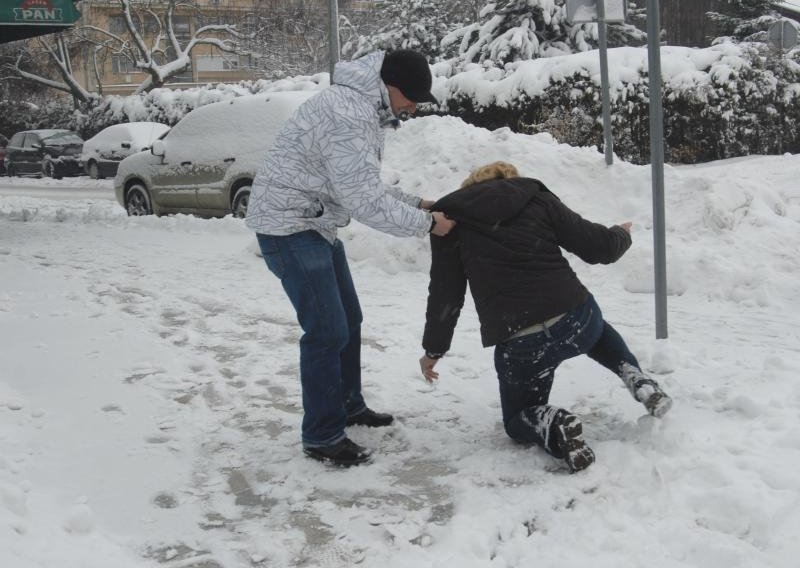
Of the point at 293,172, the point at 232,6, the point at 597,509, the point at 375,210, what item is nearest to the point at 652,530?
the point at 597,509

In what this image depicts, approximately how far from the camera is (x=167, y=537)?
3143 millimetres

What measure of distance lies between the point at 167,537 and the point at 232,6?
44.5 metres

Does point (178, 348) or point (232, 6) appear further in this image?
point (232, 6)

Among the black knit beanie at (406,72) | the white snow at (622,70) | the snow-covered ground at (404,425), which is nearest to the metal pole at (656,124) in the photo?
the snow-covered ground at (404,425)

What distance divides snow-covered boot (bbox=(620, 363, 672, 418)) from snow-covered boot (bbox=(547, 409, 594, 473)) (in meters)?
0.37

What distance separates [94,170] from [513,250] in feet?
73.5

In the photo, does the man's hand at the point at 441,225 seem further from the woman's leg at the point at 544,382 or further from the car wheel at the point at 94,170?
the car wheel at the point at 94,170

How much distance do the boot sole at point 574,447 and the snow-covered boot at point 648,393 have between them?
14.9 inches

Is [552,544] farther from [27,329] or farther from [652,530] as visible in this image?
[27,329]

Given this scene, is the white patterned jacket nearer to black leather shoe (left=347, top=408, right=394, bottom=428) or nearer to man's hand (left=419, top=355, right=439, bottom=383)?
man's hand (left=419, top=355, right=439, bottom=383)

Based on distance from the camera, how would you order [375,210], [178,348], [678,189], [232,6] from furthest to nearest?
[232,6], [678,189], [178,348], [375,210]

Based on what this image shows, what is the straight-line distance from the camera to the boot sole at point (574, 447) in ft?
11.2

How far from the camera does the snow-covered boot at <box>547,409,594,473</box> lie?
11.2 feet

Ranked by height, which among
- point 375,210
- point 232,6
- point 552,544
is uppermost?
point 232,6
